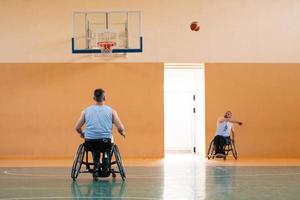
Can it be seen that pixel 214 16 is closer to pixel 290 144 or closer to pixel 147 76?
pixel 147 76

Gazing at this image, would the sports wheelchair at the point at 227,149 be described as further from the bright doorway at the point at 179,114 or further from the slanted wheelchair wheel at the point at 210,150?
the bright doorway at the point at 179,114

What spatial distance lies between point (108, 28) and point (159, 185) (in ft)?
20.8

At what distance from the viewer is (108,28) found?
11.6m

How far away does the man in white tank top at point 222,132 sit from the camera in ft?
36.0

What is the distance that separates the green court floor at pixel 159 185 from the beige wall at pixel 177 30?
463 cm

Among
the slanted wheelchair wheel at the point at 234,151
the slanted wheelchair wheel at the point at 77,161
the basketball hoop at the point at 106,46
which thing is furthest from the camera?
the slanted wheelchair wheel at the point at 234,151

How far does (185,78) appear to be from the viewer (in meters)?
13.7

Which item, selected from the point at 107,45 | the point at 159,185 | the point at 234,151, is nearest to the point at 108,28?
the point at 107,45

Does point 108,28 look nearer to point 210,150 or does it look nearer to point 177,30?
point 177,30

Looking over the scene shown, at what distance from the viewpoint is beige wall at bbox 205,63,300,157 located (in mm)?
11828

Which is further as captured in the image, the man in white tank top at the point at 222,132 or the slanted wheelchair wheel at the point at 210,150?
the slanted wheelchair wheel at the point at 210,150

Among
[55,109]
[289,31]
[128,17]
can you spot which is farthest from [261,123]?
[55,109]

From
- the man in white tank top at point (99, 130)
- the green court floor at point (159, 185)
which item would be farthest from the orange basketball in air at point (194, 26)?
the man in white tank top at point (99, 130)

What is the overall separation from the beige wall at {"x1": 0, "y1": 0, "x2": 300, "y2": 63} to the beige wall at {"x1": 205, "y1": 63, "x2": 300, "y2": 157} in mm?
321
